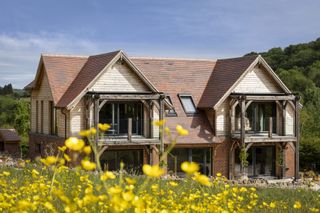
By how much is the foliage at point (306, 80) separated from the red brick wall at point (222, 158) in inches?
210

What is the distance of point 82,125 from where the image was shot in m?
26.7

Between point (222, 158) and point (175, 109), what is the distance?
11.2 feet

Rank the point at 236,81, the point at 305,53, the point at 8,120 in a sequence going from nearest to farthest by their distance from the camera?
the point at 236,81, the point at 8,120, the point at 305,53

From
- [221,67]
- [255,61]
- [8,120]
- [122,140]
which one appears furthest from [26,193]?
[8,120]

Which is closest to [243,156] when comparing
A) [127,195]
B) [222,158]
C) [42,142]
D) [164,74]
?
[222,158]

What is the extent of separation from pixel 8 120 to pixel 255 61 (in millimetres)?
33522

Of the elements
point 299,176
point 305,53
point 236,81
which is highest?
point 305,53

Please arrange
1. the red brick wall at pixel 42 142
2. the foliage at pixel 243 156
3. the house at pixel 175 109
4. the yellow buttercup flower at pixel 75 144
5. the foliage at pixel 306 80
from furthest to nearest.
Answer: the foliage at pixel 306 80 < the red brick wall at pixel 42 142 < the foliage at pixel 243 156 < the house at pixel 175 109 < the yellow buttercup flower at pixel 75 144

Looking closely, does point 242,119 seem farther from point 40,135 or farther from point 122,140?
point 40,135

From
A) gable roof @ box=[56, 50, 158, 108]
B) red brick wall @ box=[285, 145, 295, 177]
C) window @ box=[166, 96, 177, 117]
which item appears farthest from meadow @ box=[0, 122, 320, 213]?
red brick wall @ box=[285, 145, 295, 177]

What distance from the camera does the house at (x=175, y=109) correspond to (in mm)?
26703

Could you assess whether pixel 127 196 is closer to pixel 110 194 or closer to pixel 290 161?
pixel 110 194

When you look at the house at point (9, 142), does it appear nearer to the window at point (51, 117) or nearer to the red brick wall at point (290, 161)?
the window at point (51, 117)

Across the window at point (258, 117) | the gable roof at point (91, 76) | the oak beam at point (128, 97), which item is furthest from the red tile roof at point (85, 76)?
the window at point (258, 117)
